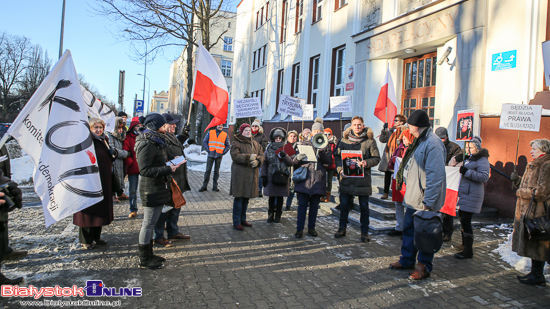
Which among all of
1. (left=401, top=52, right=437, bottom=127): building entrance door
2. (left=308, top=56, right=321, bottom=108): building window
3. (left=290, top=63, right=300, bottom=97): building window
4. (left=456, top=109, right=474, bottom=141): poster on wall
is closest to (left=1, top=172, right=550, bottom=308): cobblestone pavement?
(left=456, top=109, right=474, bottom=141): poster on wall

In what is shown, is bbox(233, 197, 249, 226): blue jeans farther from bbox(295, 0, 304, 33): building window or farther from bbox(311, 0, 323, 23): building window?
bbox(295, 0, 304, 33): building window

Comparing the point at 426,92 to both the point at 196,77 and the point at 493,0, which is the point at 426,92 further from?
the point at 196,77

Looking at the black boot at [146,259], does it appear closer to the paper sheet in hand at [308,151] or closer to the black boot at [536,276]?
the paper sheet in hand at [308,151]

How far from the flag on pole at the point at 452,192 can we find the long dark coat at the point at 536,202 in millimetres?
852

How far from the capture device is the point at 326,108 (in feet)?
52.2

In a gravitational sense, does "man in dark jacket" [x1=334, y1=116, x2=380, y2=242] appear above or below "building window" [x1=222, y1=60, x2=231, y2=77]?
below

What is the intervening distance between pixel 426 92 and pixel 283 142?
5.75m

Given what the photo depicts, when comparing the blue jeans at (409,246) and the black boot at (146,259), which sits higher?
the blue jeans at (409,246)

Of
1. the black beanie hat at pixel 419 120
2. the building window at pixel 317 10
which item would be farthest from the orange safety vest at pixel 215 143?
the building window at pixel 317 10

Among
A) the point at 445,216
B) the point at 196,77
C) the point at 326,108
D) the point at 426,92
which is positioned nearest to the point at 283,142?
the point at 196,77

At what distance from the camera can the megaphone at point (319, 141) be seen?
6.21 m

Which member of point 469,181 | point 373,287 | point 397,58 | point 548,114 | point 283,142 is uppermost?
point 397,58

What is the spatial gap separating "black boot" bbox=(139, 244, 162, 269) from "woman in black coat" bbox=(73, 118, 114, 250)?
1029 millimetres

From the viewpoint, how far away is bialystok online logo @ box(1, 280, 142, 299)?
12.2 ft
